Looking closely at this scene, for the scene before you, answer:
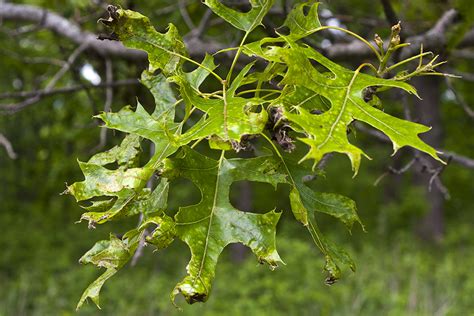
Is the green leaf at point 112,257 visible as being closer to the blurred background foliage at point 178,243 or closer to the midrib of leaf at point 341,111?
the midrib of leaf at point 341,111

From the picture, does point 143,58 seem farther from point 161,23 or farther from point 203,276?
point 203,276

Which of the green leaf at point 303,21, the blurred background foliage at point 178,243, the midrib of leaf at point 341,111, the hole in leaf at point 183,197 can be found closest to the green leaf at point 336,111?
the midrib of leaf at point 341,111

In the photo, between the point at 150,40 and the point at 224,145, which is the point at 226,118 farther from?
the point at 150,40

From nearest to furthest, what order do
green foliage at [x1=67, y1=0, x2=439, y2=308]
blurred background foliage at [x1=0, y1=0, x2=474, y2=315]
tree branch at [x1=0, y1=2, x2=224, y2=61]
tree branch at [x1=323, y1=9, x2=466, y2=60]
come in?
green foliage at [x1=67, y1=0, x2=439, y2=308]
tree branch at [x1=323, y1=9, x2=466, y2=60]
tree branch at [x1=0, y1=2, x2=224, y2=61]
blurred background foliage at [x1=0, y1=0, x2=474, y2=315]

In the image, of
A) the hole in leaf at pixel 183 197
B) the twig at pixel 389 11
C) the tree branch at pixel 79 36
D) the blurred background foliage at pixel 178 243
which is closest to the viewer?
the twig at pixel 389 11

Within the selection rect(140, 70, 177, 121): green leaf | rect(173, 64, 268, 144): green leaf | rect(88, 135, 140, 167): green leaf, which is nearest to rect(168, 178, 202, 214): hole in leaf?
rect(140, 70, 177, 121): green leaf

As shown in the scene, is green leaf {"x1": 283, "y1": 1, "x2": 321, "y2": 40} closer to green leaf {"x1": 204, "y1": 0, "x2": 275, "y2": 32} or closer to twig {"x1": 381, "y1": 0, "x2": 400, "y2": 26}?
green leaf {"x1": 204, "y1": 0, "x2": 275, "y2": 32}

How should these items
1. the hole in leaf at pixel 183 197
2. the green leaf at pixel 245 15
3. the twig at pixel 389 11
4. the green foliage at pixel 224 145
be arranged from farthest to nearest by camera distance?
the hole in leaf at pixel 183 197, the twig at pixel 389 11, the green leaf at pixel 245 15, the green foliage at pixel 224 145

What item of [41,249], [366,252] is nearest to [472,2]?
[366,252]
